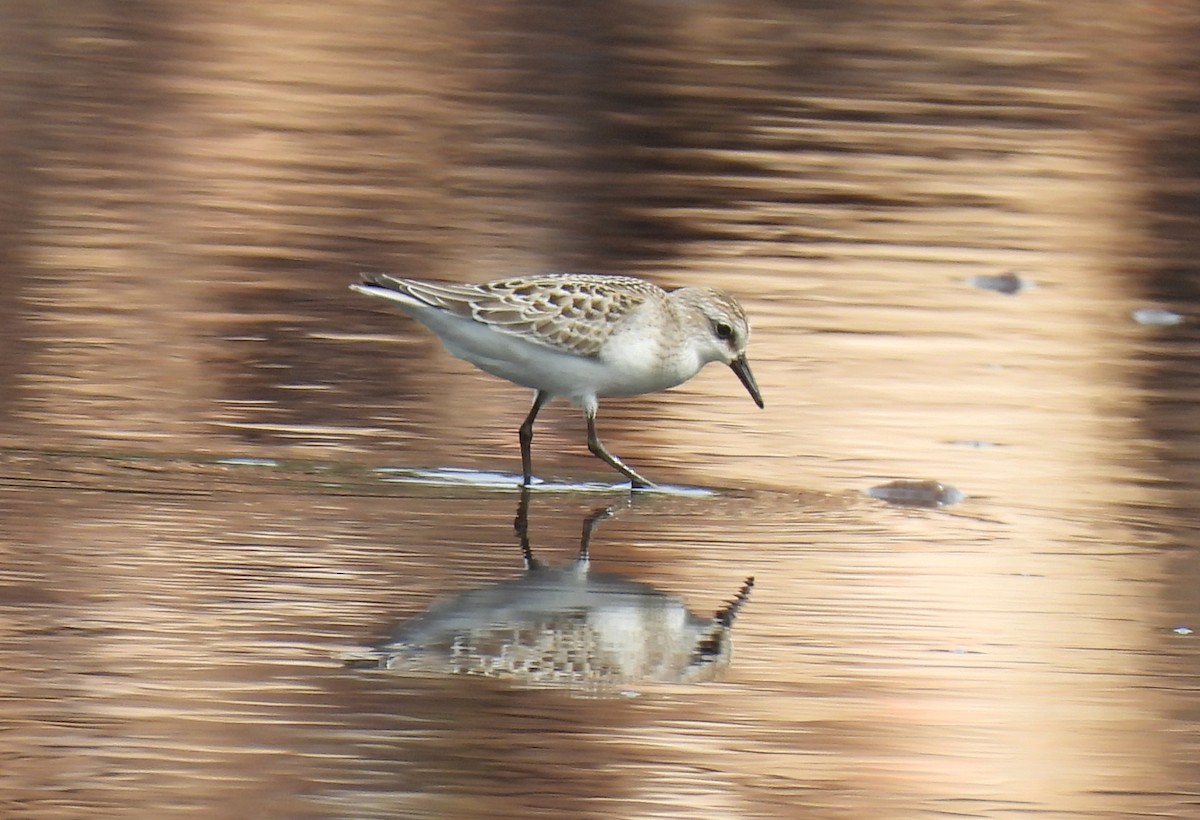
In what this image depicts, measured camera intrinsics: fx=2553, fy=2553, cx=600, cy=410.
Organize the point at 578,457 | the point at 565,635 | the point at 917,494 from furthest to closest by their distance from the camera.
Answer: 1. the point at 578,457
2. the point at 917,494
3. the point at 565,635

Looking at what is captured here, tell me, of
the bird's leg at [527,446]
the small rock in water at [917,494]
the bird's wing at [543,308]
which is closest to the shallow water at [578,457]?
the small rock in water at [917,494]

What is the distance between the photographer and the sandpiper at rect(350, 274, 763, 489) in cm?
889

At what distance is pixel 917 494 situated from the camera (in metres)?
8.77

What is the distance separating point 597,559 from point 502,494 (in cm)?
96

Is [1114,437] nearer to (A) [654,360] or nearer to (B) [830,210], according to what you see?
(A) [654,360]

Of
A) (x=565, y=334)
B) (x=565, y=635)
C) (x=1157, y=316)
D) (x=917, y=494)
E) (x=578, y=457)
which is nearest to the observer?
(x=565, y=635)

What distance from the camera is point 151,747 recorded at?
5.56 m

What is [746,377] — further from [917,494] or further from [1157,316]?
[1157,316]

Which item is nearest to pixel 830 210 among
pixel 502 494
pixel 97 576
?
pixel 502 494

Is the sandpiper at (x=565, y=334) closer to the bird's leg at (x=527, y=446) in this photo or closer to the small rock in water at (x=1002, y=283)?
the bird's leg at (x=527, y=446)

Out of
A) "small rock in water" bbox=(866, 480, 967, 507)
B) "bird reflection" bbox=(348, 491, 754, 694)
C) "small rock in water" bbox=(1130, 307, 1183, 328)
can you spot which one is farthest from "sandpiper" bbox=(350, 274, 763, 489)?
"small rock in water" bbox=(1130, 307, 1183, 328)

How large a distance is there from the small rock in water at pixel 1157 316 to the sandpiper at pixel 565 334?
3757 mm

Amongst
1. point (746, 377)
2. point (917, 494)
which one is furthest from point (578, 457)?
point (917, 494)

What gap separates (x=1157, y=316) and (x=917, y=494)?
403cm
